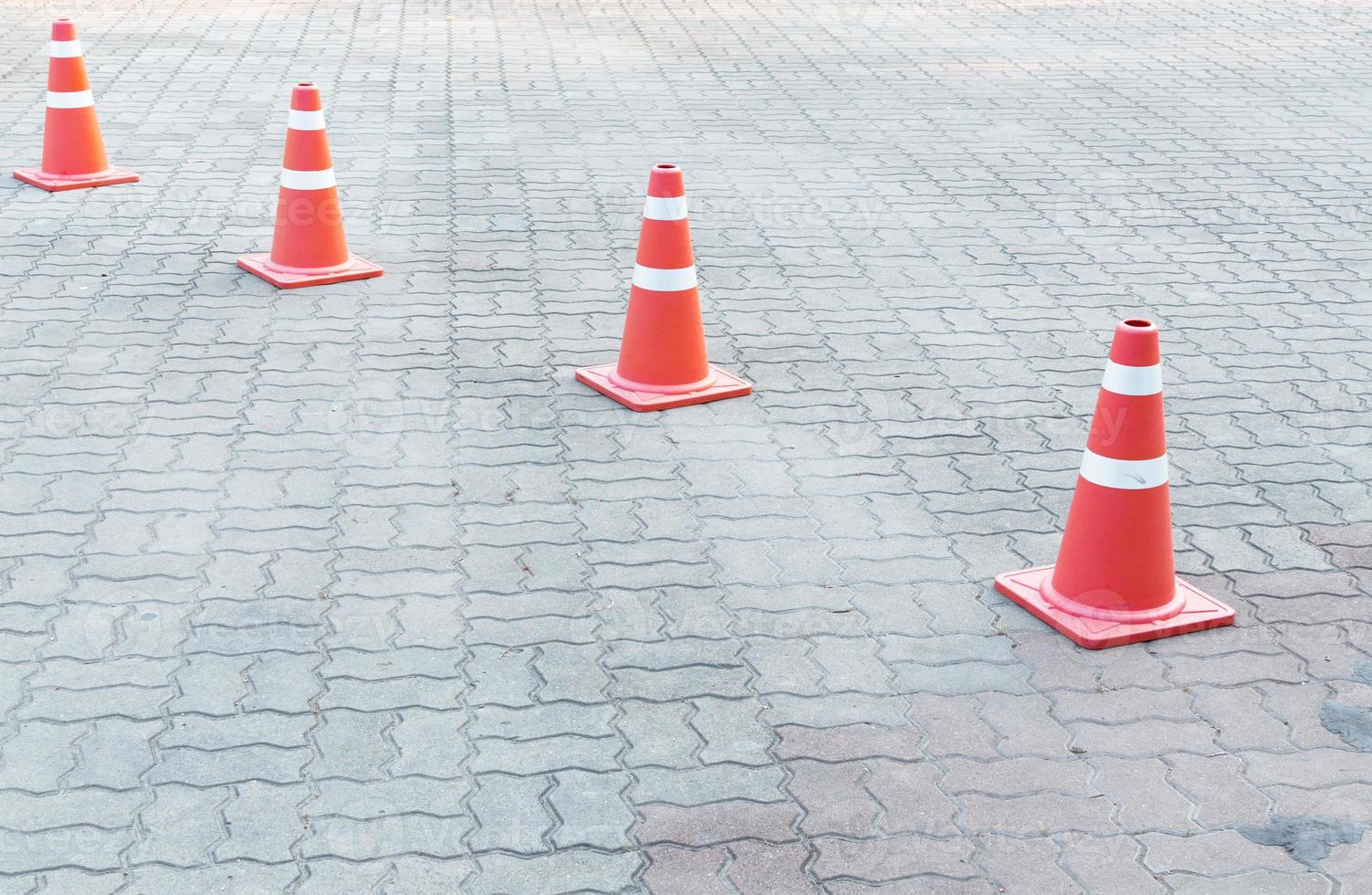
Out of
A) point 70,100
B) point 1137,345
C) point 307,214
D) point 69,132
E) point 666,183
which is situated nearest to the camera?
point 1137,345

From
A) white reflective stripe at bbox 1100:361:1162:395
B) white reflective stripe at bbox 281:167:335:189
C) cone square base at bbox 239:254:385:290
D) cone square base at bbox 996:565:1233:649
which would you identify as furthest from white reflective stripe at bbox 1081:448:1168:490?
white reflective stripe at bbox 281:167:335:189

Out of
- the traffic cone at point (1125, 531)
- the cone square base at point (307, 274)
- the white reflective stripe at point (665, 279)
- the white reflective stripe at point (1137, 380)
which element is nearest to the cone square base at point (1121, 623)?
the traffic cone at point (1125, 531)

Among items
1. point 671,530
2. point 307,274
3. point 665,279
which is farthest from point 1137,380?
point 307,274

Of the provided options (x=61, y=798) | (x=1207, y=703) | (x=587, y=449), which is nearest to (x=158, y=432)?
(x=587, y=449)

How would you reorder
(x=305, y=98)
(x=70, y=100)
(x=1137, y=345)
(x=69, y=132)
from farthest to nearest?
(x=69, y=132) < (x=70, y=100) < (x=305, y=98) < (x=1137, y=345)

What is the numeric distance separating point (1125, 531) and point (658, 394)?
2078 millimetres

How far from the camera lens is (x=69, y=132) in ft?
27.5

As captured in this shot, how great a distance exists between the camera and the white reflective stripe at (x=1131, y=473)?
156 inches

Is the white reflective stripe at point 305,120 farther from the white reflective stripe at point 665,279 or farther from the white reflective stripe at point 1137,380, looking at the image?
the white reflective stripe at point 1137,380

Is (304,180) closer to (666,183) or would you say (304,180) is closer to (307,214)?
(307,214)

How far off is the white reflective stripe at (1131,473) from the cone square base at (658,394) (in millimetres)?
1909

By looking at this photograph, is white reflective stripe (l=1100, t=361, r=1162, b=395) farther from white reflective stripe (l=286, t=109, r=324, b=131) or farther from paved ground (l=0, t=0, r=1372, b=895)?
white reflective stripe (l=286, t=109, r=324, b=131)

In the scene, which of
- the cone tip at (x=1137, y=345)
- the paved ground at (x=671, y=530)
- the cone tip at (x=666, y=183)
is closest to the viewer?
the paved ground at (x=671, y=530)

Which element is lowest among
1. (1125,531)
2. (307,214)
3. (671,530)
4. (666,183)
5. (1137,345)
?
(671,530)
